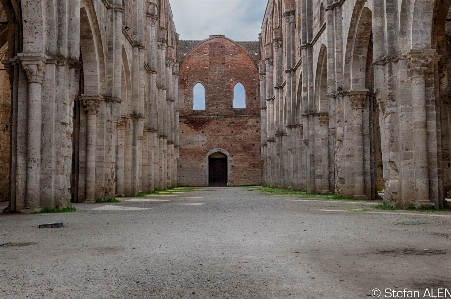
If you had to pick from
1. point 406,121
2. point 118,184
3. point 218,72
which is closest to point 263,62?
point 218,72

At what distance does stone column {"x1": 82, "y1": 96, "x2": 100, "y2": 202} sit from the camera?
15891 millimetres

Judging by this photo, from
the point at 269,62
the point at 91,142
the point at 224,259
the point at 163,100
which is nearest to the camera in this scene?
the point at 224,259

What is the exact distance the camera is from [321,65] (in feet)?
73.5

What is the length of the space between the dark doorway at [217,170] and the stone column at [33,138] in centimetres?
3508

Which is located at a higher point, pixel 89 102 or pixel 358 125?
pixel 89 102

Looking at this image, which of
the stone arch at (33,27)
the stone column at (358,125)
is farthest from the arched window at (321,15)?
the stone arch at (33,27)

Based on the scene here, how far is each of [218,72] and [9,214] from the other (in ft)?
124

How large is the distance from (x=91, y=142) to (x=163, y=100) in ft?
52.8

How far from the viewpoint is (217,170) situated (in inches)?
1815

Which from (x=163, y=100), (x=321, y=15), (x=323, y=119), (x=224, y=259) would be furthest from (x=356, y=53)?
(x=163, y=100)

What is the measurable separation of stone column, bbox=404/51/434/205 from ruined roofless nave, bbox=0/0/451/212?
24 millimetres

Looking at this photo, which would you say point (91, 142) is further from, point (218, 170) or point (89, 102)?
point (218, 170)

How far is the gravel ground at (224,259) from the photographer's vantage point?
3.69m

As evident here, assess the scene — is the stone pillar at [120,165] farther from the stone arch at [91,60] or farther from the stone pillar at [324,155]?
the stone pillar at [324,155]
